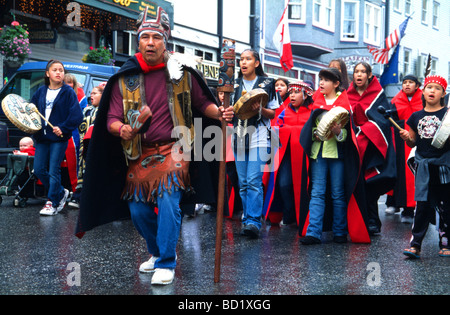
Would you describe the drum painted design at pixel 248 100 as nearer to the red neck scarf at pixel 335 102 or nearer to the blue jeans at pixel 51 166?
the red neck scarf at pixel 335 102

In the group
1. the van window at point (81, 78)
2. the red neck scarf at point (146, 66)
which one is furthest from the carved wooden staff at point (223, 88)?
the van window at point (81, 78)

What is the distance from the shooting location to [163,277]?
4.44 m

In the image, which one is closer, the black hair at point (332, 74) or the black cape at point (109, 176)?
the black cape at point (109, 176)

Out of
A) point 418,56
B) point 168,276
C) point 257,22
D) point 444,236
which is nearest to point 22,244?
point 168,276

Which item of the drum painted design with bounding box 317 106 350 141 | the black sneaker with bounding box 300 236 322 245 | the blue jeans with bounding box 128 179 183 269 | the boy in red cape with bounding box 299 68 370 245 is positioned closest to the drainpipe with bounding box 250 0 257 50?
the boy in red cape with bounding box 299 68 370 245

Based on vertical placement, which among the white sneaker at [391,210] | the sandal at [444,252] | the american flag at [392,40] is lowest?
the white sneaker at [391,210]

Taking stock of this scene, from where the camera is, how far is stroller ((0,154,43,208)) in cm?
912

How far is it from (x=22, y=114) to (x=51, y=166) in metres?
0.79

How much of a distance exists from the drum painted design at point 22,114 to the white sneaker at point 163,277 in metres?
4.43

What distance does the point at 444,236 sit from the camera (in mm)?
5992

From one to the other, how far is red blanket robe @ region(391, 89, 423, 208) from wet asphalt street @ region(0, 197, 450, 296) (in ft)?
3.80

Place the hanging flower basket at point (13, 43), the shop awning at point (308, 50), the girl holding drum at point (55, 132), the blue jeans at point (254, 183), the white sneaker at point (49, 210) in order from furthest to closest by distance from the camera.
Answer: the shop awning at point (308, 50) → the hanging flower basket at point (13, 43) → the girl holding drum at point (55, 132) → the white sneaker at point (49, 210) → the blue jeans at point (254, 183)

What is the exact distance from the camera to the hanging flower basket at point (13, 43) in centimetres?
1316

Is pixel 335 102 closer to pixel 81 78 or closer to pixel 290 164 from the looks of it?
pixel 290 164
